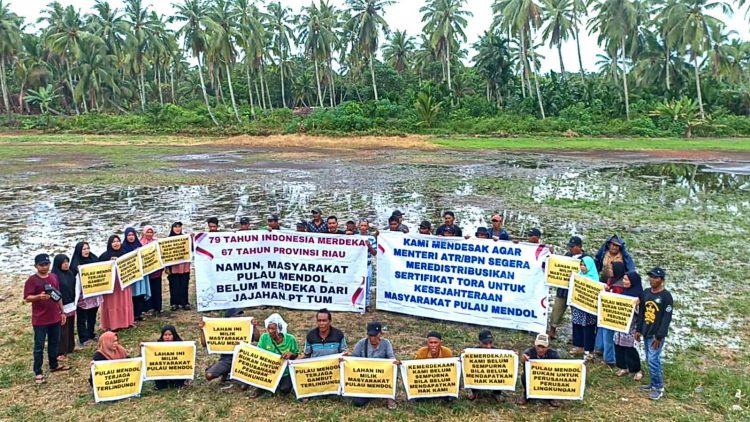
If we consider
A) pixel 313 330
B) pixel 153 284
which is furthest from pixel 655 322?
pixel 153 284

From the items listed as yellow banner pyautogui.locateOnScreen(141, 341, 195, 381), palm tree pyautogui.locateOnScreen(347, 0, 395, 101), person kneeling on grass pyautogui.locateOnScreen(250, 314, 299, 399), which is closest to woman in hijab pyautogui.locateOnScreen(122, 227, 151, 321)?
yellow banner pyautogui.locateOnScreen(141, 341, 195, 381)

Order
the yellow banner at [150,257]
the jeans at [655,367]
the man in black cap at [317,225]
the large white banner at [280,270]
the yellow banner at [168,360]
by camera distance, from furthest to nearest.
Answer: the man in black cap at [317,225]
the large white banner at [280,270]
the yellow banner at [150,257]
the yellow banner at [168,360]
the jeans at [655,367]

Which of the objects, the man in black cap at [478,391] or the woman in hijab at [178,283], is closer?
the man in black cap at [478,391]

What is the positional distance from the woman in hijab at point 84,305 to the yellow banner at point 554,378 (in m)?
6.17

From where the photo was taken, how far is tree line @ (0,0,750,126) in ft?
170

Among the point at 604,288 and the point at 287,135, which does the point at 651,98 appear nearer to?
the point at 287,135

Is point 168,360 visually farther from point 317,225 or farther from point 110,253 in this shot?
point 317,225

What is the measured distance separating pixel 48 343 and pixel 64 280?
2.82 ft

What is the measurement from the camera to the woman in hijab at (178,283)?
9758 mm

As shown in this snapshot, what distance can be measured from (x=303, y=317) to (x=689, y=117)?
46.6m

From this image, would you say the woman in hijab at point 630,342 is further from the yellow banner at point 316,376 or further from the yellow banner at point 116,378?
the yellow banner at point 116,378

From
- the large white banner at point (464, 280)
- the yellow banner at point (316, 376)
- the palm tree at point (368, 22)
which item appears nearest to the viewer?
the yellow banner at point (316, 376)

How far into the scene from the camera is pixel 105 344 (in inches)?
274

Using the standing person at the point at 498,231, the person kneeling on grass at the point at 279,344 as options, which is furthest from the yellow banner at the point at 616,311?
the person kneeling on grass at the point at 279,344
